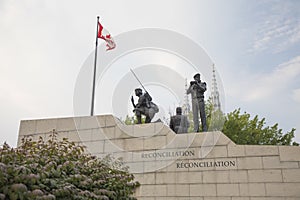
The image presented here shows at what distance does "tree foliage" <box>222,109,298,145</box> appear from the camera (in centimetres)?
2325

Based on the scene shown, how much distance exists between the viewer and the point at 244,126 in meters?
24.5

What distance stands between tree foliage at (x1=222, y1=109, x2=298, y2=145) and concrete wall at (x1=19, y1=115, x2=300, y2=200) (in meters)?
15.2

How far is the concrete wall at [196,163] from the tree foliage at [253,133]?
15.2 m

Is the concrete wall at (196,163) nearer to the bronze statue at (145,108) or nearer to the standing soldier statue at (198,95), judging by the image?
the bronze statue at (145,108)

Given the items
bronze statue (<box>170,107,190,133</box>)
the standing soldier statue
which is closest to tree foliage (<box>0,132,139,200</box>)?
bronze statue (<box>170,107,190,133</box>)

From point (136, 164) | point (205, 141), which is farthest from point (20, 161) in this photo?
point (205, 141)

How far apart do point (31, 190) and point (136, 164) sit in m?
5.71

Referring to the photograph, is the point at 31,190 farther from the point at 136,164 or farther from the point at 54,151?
the point at 136,164

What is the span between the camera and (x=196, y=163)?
8.84 meters

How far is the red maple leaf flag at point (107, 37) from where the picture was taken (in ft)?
52.1

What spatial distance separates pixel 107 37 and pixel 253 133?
14802 mm

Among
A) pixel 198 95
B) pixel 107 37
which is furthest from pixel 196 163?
pixel 107 37

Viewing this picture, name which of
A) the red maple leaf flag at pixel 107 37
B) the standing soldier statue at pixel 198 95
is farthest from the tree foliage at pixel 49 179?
the red maple leaf flag at pixel 107 37

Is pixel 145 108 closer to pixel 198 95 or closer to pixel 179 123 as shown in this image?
pixel 179 123
